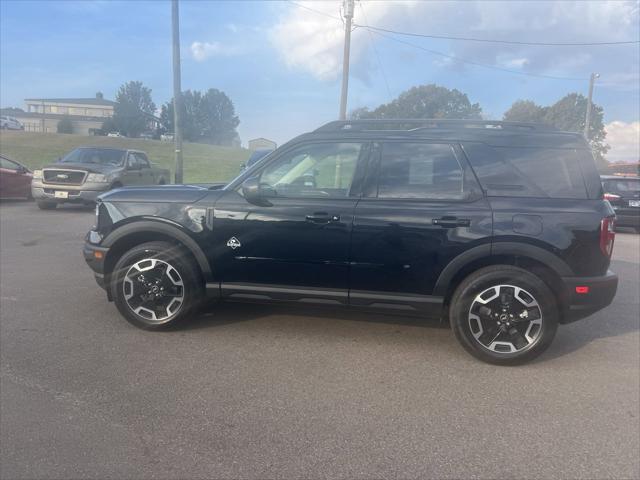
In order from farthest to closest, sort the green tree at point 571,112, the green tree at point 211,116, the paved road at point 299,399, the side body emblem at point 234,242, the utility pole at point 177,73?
the green tree at point 211,116
the green tree at point 571,112
the utility pole at point 177,73
the side body emblem at point 234,242
the paved road at point 299,399

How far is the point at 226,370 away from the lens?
3.78m

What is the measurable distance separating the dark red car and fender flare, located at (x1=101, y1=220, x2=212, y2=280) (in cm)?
1179

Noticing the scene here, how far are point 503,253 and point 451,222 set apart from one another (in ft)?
1.56

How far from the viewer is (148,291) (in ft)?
14.7

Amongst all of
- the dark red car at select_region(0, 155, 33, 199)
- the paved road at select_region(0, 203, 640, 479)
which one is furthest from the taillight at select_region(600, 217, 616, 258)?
the dark red car at select_region(0, 155, 33, 199)

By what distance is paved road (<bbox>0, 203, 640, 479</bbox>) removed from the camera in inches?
106

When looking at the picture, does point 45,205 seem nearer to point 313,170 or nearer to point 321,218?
point 313,170

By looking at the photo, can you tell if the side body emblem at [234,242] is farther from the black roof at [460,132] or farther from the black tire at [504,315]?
the black tire at [504,315]

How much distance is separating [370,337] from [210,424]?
189 cm

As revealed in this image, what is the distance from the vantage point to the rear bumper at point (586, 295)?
153 inches

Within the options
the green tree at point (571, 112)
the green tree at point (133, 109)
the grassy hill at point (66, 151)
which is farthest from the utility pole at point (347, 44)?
the green tree at point (133, 109)

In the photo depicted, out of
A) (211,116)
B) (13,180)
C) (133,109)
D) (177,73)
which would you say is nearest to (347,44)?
(177,73)

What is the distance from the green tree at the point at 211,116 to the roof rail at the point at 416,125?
9485cm

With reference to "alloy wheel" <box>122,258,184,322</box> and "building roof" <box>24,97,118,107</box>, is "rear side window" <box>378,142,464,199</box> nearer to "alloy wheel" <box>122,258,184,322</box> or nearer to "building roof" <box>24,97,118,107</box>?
A: "alloy wheel" <box>122,258,184,322</box>
